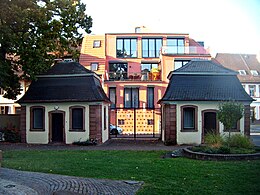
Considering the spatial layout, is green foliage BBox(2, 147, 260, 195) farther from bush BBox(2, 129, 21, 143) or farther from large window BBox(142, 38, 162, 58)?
large window BBox(142, 38, 162, 58)

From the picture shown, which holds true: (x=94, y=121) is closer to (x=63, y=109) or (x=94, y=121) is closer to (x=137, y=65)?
(x=63, y=109)

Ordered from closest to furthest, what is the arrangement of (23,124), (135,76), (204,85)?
(204,85), (23,124), (135,76)

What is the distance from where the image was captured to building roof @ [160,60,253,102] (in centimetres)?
2466

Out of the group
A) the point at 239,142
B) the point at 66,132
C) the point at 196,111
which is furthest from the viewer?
the point at 66,132

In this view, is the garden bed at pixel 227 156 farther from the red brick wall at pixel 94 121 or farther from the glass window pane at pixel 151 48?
the glass window pane at pixel 151 48

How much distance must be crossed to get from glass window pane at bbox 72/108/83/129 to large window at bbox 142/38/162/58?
2414cm

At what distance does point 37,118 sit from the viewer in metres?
26.2

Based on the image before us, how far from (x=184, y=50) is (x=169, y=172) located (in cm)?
3385

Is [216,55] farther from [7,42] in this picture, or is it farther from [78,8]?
[7,42]

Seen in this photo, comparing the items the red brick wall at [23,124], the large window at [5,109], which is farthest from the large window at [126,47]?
the red brick wall at [23,124]

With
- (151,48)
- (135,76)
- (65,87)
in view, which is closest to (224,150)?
(65,87)

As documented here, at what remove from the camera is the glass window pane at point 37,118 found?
26.1 m

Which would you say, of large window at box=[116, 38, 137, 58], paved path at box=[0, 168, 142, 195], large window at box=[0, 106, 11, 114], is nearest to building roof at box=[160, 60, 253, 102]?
paved path at box=[0, 168, 142, 195]

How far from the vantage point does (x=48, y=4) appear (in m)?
23.3
